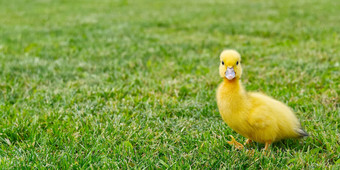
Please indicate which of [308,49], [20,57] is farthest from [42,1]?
[308,49]

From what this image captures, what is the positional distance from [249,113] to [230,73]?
1.11 feet

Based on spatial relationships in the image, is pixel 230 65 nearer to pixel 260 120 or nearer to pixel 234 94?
pixel 234 94

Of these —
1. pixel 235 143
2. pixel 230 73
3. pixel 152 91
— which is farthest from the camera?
pixel 152 91

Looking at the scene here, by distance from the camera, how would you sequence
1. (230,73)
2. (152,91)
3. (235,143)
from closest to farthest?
(230,73) → (235,143) → (152,91)

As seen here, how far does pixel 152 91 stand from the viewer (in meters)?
3.91

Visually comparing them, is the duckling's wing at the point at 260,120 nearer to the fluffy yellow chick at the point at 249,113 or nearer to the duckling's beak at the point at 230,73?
the fluffy yellow chick at the point at 249,113

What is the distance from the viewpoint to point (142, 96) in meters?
3.73

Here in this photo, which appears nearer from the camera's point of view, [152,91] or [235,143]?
[235,143]

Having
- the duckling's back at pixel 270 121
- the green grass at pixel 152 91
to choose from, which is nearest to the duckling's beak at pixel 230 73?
the duckling's back at pixel 270 121

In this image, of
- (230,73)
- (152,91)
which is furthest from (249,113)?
(152,91)

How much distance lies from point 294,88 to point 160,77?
1754 millimetres

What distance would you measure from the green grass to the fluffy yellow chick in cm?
15

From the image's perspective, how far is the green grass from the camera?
8.06 ft

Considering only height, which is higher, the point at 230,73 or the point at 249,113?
the point at 230,73
